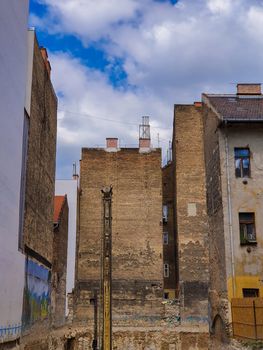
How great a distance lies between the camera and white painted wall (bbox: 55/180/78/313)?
34.3 m

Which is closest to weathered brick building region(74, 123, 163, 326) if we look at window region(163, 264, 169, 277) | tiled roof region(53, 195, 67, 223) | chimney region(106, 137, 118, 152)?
chimney region(106, 137, 118, 152)

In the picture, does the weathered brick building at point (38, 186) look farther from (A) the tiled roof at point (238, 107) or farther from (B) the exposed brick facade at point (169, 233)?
(B) the exposed brick facade at point (169, 233)

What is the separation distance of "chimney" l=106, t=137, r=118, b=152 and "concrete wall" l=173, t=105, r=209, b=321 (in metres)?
4.87

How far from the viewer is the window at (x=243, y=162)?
A: 20.1 meters

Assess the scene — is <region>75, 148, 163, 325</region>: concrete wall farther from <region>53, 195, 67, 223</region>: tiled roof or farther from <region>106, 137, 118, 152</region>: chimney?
<region>53, 195, 67, 223</region>: tiled roof

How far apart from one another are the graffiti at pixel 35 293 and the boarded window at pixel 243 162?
29.6 ft

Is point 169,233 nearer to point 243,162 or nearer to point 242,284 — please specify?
point 243,162

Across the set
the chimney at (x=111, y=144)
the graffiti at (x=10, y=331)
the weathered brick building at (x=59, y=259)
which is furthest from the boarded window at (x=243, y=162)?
the chimney at (x=111, y=144)

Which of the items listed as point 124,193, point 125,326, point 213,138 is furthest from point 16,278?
point 124,193

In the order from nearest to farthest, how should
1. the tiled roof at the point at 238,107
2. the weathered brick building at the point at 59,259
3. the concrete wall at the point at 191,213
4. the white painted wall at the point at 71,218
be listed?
the tiled roof at the point at 238,107 < the weathered brick building at the point at 59,259 < the white painted wall at the point at 71,218 < the concrete wall at the point at 191,213

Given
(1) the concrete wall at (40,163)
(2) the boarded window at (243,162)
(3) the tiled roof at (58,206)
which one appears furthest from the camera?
(3) the tiled roof at (58,206)

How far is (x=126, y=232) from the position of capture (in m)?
38.1

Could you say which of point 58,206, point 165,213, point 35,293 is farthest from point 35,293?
point 165,213

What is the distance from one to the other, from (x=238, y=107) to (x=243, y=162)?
2.99 m
